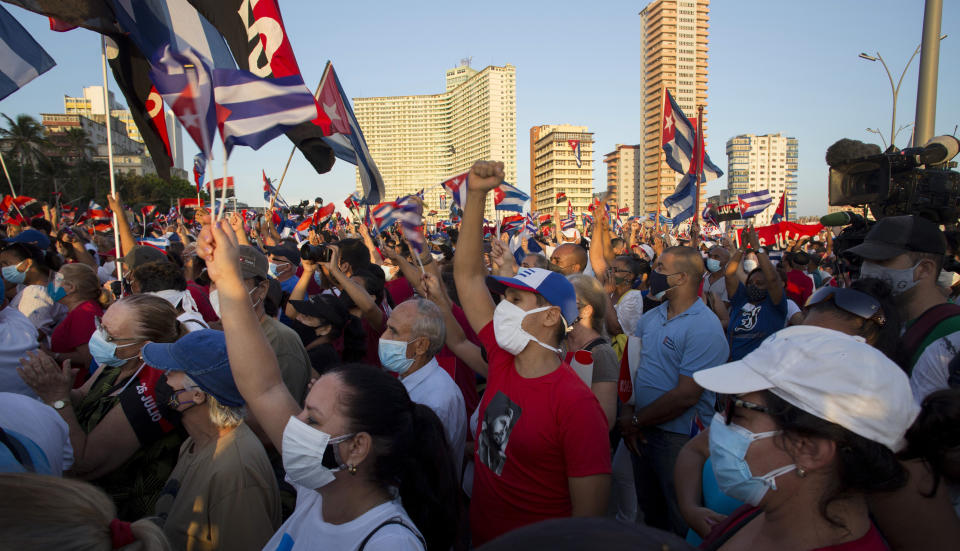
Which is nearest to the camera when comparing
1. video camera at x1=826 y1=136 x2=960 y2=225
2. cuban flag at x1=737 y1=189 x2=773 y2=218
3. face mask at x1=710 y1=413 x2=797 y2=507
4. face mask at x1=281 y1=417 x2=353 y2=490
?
face mask at x1=710 y1=413 x2=797 y2=507

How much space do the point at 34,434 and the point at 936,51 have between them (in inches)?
353

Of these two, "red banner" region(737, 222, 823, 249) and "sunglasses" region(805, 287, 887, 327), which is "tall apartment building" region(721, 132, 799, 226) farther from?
"sunglasses" region(805, 287, 887, 327)

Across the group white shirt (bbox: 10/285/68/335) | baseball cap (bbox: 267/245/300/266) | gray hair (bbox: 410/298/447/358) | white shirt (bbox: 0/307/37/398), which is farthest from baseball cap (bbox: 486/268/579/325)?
baseball cap (bbox: 267/245/300/266)

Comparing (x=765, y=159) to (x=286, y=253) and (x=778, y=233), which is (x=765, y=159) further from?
(x=286, y=253)

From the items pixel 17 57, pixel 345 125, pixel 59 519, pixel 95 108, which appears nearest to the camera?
pixel 59 519

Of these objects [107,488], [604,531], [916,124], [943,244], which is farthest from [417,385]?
[916,124]

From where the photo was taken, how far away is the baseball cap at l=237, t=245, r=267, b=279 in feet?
13.0

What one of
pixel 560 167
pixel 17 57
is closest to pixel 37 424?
pixel 17 57

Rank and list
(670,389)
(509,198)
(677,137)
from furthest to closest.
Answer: (677,137), (509,198), (670,389)

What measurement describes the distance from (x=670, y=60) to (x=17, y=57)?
126 metres

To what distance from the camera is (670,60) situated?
113m

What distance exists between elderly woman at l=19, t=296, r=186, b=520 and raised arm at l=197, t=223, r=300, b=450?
1.97 ft

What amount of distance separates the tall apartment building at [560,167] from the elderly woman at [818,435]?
378ft

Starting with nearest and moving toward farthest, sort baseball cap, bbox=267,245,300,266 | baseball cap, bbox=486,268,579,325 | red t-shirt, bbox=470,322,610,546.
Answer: red t-shirt, bbox=470,322,610,546 → baseball cap, bbox=486,268,579,325 → baseball cap, bbox=267,245,300,266
